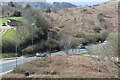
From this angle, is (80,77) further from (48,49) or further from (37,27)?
(37,27)

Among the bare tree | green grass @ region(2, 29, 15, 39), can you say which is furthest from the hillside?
green grass @ region(2, 29, 15, 39)

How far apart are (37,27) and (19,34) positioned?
4.03 metres

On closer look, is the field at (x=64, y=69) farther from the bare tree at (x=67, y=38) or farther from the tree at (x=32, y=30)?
the tree at (x=32, y=30)

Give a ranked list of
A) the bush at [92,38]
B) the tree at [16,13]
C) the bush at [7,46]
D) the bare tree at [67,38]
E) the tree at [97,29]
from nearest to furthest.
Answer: the bare tree at [67,38], the bush at [7,46], the bush at [92,38], the tree at [16,13], the tree at [97,29]

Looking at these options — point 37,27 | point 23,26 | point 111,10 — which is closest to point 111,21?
point 111,10

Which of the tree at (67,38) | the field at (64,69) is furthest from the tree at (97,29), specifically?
the field at (64,69)

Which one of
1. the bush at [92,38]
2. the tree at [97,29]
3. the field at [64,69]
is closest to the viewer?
the field at [64,69]

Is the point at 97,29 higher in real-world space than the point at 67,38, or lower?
higher

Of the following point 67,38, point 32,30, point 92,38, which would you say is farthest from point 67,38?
A: point 92,38

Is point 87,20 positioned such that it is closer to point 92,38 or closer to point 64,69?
point 92,38

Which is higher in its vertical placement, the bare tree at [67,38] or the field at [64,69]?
the bare tree at [67,38]

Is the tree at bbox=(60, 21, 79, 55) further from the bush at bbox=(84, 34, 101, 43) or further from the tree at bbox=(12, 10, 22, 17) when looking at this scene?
the tree at bbox=(12, 10, 22, 17)

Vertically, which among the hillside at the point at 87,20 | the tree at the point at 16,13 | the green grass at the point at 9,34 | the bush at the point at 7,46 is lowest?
the bush at the point at 7,46

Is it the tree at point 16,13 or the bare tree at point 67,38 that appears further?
the tree at point 16,13
